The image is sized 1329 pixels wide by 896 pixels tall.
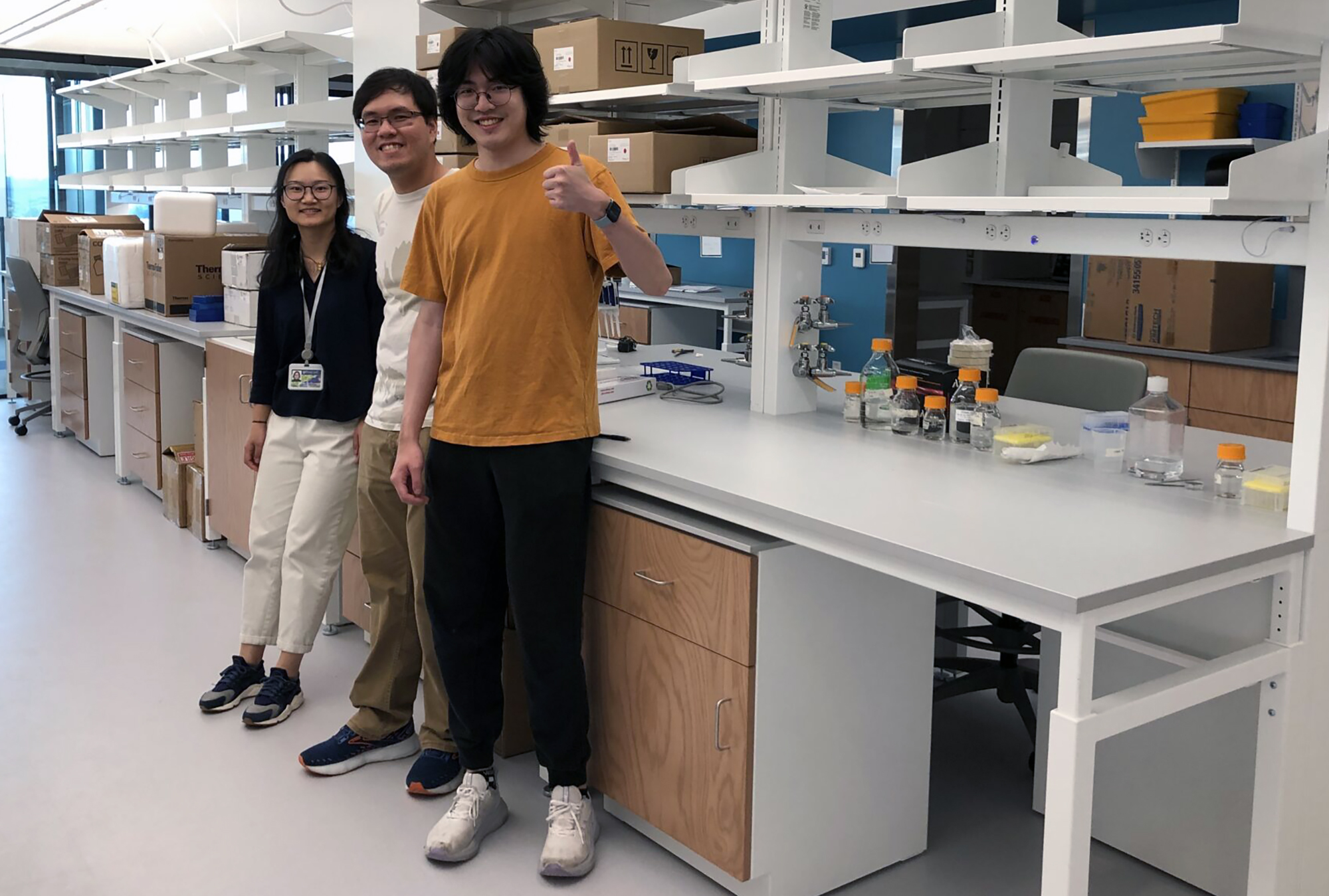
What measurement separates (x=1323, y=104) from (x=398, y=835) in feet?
7.07

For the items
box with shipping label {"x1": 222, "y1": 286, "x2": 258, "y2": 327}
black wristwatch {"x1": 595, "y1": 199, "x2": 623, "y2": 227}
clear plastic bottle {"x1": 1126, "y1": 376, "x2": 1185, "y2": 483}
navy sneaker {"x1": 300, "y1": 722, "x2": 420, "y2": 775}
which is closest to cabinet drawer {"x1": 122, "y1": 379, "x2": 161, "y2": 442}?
box with shipping label {"x1": 222, "y1": 286, "x2": 258, "y2": 327}

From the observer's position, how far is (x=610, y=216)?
2062 millimetres

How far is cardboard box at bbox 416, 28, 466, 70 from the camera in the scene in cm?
347

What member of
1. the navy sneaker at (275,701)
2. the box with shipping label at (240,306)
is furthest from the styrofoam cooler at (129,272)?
the navy sneaker at (275,701)

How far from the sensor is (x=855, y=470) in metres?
2.35

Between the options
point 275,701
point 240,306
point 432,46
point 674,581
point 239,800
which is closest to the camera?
point 674,581

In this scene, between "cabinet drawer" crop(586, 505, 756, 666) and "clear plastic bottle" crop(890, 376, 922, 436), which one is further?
"clear plastic bottle" crop(890, 376, 922, 436)

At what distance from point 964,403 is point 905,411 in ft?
0.47

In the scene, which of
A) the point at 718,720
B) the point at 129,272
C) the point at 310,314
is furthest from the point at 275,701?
the point at 129,272

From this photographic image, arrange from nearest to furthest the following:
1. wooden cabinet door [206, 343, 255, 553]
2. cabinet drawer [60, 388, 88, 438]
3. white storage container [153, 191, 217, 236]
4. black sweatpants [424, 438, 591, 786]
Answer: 1. black sweatpants [424, 438, 591, 786]
2. wooden cabinet door [206, 343, 255, 553]
3. white storage container [153, 191, 217, 236]
4. cabinet drawer [60, 388, 88, 438]

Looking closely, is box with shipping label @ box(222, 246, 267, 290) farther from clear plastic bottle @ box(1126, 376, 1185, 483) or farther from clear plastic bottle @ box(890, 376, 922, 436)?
clear plastic bottle @ box(1126, 376, 1185, 483)

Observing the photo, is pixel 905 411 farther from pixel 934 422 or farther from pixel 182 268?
pixel 182 268

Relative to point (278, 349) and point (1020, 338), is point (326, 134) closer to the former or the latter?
point (278, 349)

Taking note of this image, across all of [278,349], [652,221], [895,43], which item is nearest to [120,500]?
[278,349]
